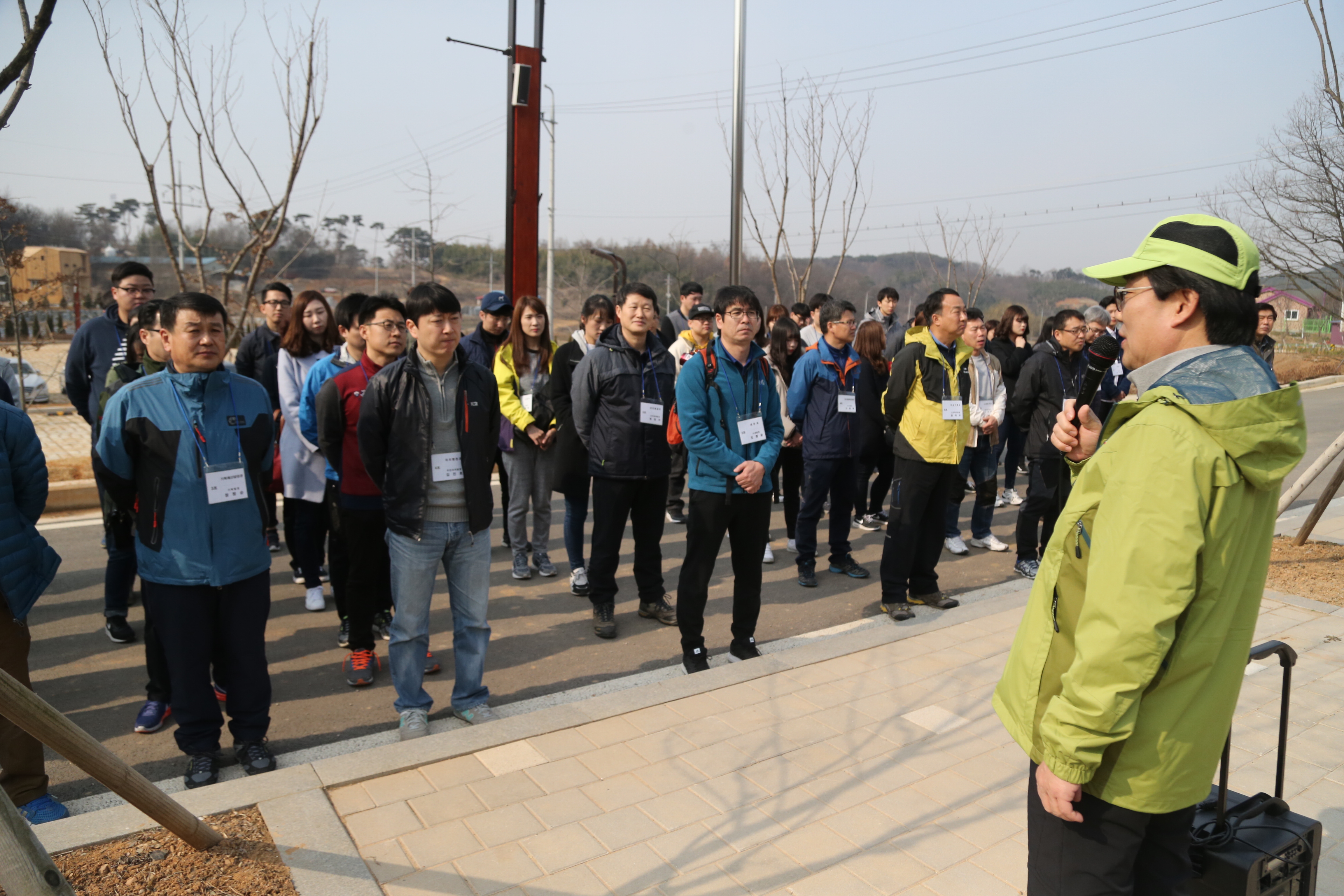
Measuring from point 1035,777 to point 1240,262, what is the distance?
1.19 metres

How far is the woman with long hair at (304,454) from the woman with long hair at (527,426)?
50.7 inches

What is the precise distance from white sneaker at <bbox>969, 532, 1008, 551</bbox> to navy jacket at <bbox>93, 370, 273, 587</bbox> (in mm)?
6313

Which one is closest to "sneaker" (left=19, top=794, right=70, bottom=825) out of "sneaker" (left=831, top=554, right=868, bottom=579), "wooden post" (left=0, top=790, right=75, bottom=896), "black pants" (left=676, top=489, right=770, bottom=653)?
"wooden post" (left=0, top=790, right=75, bottom=896)

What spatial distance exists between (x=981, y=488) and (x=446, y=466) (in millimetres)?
5607

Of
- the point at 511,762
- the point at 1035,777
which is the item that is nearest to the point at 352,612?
the point at 511,762

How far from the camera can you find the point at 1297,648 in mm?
5062

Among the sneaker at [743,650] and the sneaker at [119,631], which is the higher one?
the sneaker at [743,650]

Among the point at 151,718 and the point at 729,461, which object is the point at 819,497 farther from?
the point at 151,718

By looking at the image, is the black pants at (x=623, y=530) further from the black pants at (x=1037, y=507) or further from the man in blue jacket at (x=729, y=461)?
the black pants at (x=1037, y=507)

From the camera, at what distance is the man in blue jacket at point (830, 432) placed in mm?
6797

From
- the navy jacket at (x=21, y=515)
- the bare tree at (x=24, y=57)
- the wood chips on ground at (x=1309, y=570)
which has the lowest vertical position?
the wood chips on ground at (x=1309, y=570)

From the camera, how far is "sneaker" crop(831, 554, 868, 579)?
696 cm

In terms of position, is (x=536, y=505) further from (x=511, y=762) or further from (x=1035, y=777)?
(x=1035, y=777)

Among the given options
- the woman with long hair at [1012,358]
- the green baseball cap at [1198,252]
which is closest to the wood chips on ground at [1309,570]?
the woman with long hair at [1012,358]
